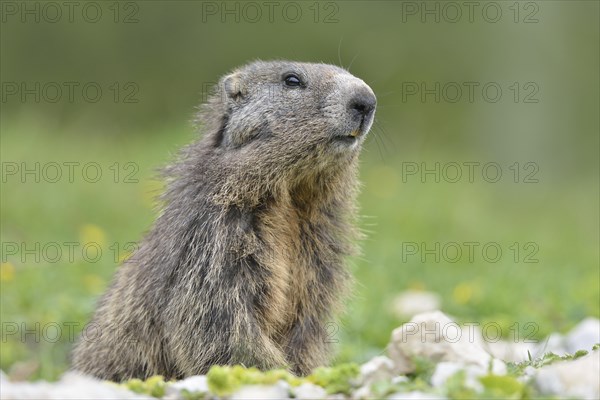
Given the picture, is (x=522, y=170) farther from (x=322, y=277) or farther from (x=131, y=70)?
(x=322, y=277)

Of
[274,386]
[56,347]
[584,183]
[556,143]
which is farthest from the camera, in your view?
[556,143]

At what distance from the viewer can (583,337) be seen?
6.52 m

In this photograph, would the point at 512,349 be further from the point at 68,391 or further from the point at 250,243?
the point at 68,391

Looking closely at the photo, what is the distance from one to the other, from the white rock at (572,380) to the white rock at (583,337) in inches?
90.0

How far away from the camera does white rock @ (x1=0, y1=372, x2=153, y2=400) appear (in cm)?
382

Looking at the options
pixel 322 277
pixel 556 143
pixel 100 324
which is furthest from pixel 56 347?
pixel 556 143

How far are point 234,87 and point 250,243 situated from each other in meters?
1.06

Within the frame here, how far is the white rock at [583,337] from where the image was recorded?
20.9ft

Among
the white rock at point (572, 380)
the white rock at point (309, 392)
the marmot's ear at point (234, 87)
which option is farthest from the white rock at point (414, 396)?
the marmot's ear at point (234, 87)

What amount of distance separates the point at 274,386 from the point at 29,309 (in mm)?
3875

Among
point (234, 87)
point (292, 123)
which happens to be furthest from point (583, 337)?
point (234, 87)

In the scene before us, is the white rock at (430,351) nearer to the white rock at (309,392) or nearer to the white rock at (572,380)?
the white rock at (572,380)

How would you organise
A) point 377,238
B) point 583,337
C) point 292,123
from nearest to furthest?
point 292,123 < point 583,337 < point 377,238

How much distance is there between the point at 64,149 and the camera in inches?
514
